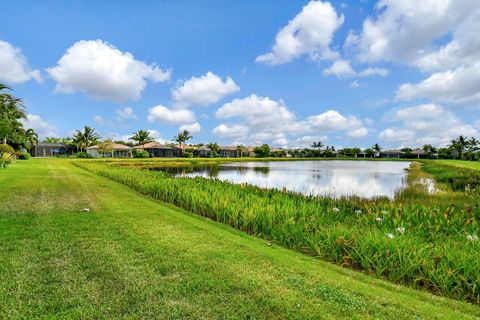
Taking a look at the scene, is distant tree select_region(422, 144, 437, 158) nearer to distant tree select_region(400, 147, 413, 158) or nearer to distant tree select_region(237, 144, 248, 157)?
distant tree select_region(400, 147, 413, 158)

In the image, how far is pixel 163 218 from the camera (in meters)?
7.93

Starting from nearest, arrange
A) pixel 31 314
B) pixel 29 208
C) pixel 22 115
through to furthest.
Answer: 1. pixel 31 314
2. pixel 29 208
3. pixel 22 115

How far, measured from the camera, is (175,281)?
4.10m

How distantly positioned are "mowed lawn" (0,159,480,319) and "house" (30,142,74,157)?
73.3 m

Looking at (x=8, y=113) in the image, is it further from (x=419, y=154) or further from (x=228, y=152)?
(x=419, y=154)

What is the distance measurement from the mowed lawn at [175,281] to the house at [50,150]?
7333 cm

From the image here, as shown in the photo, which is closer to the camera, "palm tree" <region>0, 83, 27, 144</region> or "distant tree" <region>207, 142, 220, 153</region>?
"palm tree" <region>0, 83, 27, 144</region>

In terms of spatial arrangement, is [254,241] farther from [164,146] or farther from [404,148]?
[404,148]

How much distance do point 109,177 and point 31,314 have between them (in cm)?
1720

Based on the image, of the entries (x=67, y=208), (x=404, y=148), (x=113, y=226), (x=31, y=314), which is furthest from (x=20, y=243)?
(x=404, y=148)

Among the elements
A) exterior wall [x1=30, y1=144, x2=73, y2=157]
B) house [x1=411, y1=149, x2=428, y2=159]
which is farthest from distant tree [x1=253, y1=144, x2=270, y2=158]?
exterior wall [x1=30, y1=144, x2=73, y2=157]

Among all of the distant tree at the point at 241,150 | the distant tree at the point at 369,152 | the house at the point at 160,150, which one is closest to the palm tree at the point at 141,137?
the house at the point at 160,150

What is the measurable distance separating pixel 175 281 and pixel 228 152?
92202mm

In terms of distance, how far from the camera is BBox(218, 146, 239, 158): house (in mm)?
93244
